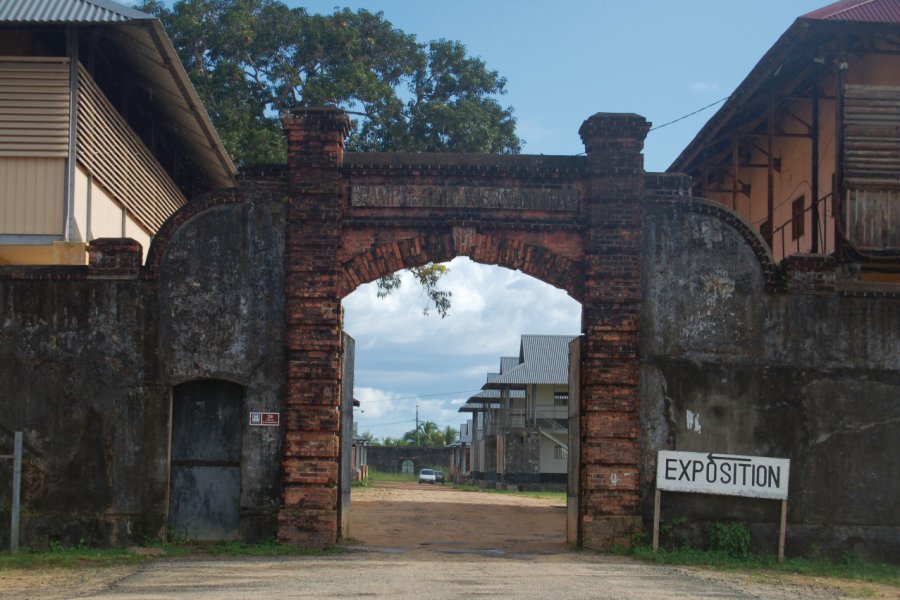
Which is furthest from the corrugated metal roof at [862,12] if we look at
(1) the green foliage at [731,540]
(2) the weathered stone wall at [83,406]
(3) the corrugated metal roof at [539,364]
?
(3) the corrugated metal roof at [539,364]

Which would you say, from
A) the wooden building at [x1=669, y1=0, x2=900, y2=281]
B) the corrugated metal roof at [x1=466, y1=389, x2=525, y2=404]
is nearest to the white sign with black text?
the wooden building at [x1=669, y1=0, x2=900, y2=281]

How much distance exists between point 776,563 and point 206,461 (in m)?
7.42

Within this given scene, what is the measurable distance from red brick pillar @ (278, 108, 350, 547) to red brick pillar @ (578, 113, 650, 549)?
3.33 metres

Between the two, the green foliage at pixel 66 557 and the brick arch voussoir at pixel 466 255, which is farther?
the brick arch voussoir at pixel 466 255

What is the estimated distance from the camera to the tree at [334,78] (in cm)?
2848

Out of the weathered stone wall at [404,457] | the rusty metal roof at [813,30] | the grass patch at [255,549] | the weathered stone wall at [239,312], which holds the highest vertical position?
the rusty metal roof at [813,30]

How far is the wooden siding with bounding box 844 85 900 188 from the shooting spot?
16703mm

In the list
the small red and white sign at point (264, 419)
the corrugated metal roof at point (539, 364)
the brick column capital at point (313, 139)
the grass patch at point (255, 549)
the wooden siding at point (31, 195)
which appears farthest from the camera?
the corrugated metal roof at point (539, 364)

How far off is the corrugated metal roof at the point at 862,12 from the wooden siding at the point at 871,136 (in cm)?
104

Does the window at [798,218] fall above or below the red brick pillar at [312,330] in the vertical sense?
above

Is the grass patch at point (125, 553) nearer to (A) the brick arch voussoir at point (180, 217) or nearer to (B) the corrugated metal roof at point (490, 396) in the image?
(A) the brick arch voussoir at point (180, 217)

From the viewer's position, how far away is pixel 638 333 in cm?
1483

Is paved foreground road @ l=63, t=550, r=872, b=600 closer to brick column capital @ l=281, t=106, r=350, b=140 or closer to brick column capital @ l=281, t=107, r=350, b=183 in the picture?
brick column capital @ l=281, t=107, r=350, b=183

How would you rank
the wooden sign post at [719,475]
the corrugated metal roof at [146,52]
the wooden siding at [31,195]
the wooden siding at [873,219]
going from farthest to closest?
the wooden siding at [873,219]
the wooden siding at [31,195]
the corrugated metal roof at [146,52]
the wooden sign post at [719,475]
